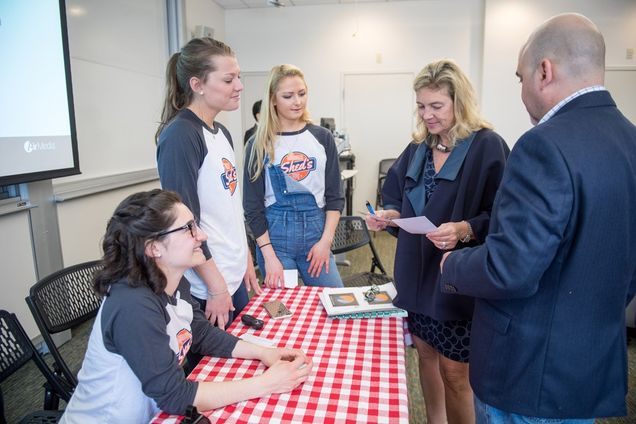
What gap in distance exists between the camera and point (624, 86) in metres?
5.55

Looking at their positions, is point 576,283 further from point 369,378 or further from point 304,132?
point 304,132

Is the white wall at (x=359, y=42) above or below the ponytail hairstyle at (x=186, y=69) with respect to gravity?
above

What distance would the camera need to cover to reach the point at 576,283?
0.88 meters

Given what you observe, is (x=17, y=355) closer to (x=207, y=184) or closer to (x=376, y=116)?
(x=207, y=184)

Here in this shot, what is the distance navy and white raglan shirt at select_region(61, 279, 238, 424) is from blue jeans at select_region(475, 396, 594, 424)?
0.72 m

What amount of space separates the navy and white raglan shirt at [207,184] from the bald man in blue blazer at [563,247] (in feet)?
2.74

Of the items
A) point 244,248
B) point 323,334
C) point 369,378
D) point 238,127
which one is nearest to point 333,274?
point 244,248

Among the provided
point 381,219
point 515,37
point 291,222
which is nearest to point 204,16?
point 515,37

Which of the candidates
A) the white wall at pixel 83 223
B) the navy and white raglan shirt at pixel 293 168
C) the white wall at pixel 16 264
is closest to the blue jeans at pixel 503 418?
the navy and white raglan shirt at pixel 293 168

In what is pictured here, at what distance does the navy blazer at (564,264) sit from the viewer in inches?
33.0

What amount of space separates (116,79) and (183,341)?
3.14 metres

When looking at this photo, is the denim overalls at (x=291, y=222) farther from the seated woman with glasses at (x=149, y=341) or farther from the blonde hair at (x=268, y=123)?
the seated woman with glasses at (x=149, y=341)

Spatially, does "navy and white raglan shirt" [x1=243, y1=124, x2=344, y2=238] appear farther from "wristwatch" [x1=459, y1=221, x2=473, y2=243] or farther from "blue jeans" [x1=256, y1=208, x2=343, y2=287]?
"wristwatch" [x1=459, y1=221, x2=473, y2=243]

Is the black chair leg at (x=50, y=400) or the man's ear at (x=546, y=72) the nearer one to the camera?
the man's ear at (x=546, y=72)
